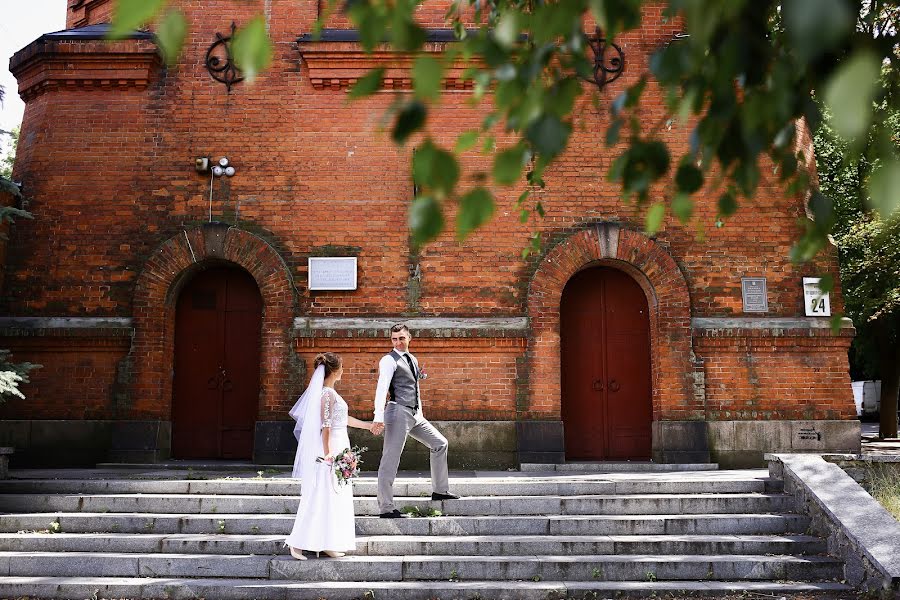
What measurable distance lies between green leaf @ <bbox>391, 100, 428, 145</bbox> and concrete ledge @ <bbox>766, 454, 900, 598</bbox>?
602 centimetres

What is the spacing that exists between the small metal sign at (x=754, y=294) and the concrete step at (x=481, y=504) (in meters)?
3.53

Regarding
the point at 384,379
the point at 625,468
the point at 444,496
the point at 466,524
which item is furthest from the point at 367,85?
the point at 625,468

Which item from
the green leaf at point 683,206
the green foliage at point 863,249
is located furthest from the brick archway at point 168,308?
the green leaf at point 683,206

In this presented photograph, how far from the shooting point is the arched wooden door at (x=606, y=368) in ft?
37.5

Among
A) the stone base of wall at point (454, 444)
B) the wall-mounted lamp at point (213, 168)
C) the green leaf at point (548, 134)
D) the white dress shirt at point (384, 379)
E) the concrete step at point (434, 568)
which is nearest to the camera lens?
the green leaf at point (548, 134)

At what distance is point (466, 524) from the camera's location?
768 cm

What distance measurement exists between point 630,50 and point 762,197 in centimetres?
285

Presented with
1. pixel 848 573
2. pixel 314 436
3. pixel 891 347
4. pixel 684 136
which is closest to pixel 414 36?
pixel 314 436

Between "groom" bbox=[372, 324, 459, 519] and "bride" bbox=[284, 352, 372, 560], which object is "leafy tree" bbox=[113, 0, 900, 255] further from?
"groom" bbox=[372, 324, 459, 519]

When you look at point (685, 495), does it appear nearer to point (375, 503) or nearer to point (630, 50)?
point (375, 503)

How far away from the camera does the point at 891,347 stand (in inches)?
813

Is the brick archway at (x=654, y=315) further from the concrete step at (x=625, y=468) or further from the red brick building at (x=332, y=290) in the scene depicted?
the concrete step at (x=625, y=468)

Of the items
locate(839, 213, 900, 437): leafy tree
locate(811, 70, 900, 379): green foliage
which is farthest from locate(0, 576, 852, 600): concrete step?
locate(839, 213, 900, 437): leafy tree

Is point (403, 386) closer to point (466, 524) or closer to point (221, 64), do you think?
point (466, 524)
